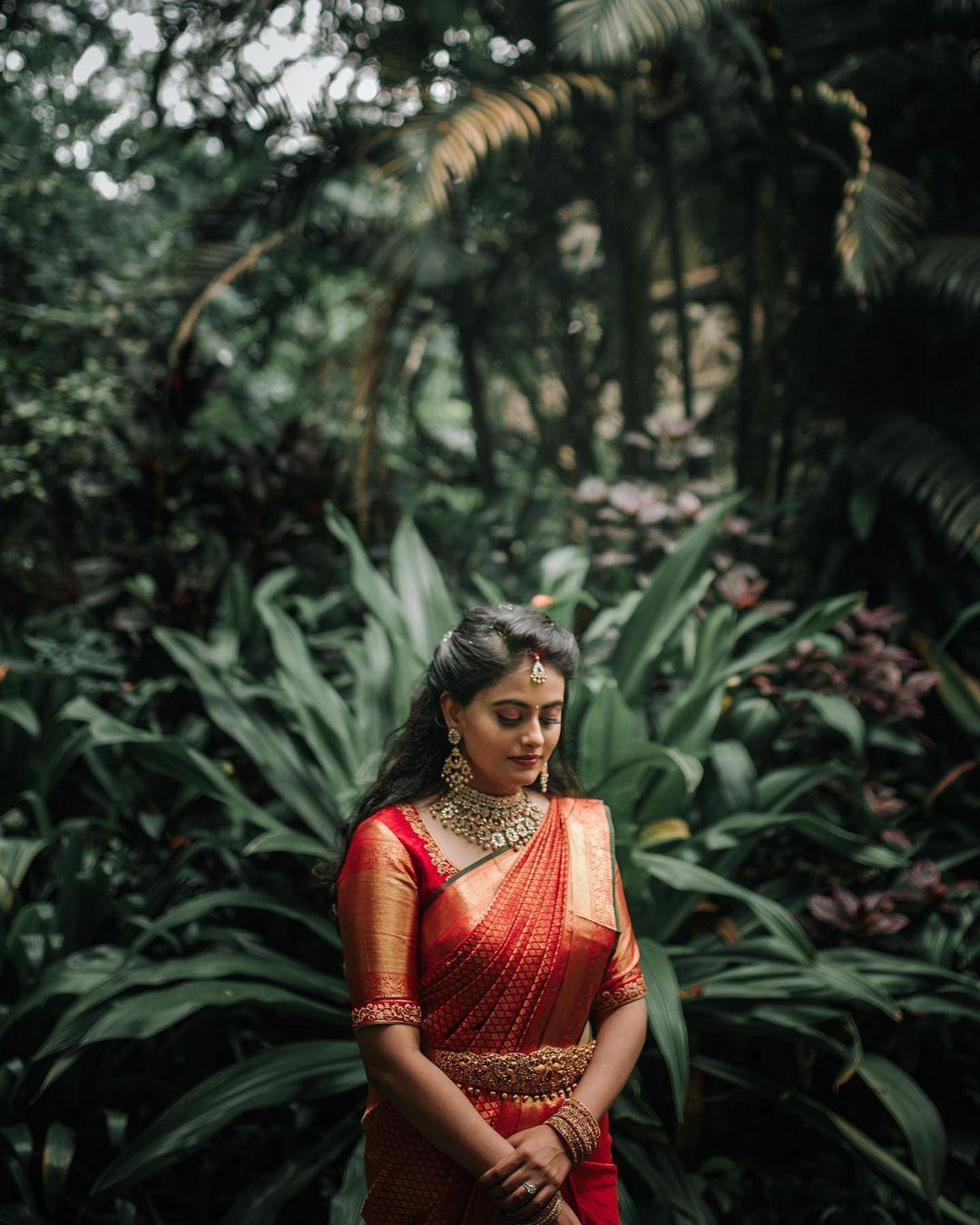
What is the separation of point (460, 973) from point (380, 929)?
105 mm

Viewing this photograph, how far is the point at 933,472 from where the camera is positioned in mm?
2658

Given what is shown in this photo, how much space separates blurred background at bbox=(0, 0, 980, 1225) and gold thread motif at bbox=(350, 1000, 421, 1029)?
20.6 inches

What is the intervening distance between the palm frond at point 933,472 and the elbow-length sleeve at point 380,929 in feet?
6.72

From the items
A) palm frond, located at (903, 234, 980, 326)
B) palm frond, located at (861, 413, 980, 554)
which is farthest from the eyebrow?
palm frond, located at (903, 234, 980, 326)

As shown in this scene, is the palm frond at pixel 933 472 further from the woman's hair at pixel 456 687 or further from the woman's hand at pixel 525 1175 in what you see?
the woman's hand at pixel 525 1175

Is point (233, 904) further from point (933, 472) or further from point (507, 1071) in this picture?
point (933, 472)

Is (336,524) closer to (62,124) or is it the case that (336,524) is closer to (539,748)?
(539,748)

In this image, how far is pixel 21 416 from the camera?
10.6 feet

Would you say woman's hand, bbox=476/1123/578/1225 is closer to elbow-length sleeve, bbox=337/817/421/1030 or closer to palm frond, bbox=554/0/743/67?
elbow-length sleeve, bbox=337/817/421/1030

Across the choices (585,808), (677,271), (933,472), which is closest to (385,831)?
(585,808)

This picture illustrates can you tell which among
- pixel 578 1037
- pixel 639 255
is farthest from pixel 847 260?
pixel 578 1037

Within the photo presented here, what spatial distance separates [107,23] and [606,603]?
10.3 feet

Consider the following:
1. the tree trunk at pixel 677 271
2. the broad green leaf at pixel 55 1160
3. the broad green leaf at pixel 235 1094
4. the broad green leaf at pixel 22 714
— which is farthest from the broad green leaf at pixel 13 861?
the tree trunk at pixel 677 271

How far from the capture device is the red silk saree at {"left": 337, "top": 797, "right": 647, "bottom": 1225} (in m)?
1.03
